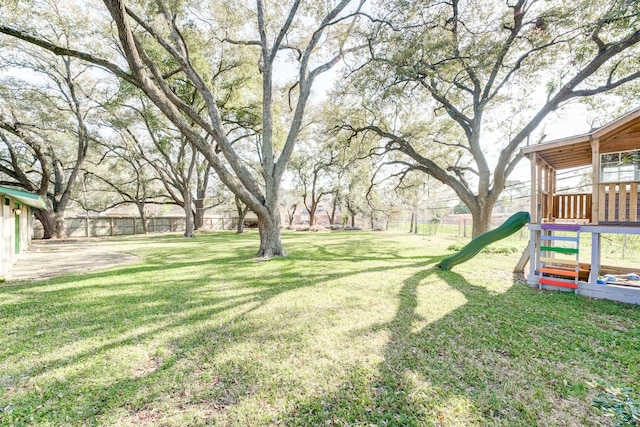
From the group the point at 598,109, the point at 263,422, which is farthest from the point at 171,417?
the point at 598,109

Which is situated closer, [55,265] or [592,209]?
[592,209]

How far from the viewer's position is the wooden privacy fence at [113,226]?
1614 cm

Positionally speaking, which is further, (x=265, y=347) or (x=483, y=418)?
(x=265, y=347)

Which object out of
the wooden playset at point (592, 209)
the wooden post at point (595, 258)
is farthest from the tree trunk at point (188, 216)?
the wooden post at point (595, 258)

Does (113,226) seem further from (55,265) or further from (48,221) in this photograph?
(55,265)

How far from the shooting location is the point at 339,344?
8.25 feet

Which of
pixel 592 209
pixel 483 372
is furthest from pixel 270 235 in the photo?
pixel 592 209

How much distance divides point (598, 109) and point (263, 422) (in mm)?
12366

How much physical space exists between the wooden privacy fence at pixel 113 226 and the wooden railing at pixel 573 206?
75.0 ft

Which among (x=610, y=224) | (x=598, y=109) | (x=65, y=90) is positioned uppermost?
(x=65, y=90)

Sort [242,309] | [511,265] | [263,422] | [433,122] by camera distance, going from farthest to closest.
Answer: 1. [433,122]
2. [511,265]
3. [242,309]
4. [263,422]

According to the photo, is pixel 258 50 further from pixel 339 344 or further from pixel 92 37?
pixel 339 344

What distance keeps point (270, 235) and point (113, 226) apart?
16861 mm

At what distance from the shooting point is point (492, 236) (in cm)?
531
